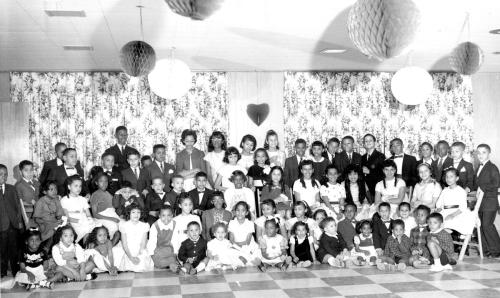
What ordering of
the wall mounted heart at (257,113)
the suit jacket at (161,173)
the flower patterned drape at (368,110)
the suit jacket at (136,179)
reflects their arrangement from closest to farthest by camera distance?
the suit jacket at (136,179) < the suit jacket at (161,173) < the wall mounted heart at (257,113) < the flower patterned drape at (368,110)

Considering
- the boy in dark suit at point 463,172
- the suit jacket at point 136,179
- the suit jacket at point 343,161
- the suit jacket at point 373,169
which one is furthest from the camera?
the suit jacket at point 343,161

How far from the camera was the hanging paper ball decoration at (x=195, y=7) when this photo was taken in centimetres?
250

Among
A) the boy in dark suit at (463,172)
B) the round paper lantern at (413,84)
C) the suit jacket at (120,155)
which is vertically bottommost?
the boy in dark suit at (463,172)

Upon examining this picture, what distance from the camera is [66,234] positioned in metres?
6.07

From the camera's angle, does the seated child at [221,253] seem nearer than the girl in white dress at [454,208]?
Yes

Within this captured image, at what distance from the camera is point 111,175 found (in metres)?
7.33

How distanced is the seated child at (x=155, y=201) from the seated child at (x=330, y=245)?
1.88 metres

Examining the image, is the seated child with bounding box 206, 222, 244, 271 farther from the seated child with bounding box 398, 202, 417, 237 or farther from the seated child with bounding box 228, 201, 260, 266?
the seated child with bounding box 398, 202, 417, 237

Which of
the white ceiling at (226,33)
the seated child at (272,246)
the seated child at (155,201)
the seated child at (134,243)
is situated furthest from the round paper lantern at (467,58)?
the seated child at (134,243)

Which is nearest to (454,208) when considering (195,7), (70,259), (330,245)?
(330,245)

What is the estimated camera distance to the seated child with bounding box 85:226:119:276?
6.26m

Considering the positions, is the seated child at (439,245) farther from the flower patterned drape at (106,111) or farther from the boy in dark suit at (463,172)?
the flower patterned drape at (106,111)

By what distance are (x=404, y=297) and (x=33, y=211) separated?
13.4 feet

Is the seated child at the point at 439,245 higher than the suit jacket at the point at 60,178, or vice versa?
the suit jacket at the point at 60,178
